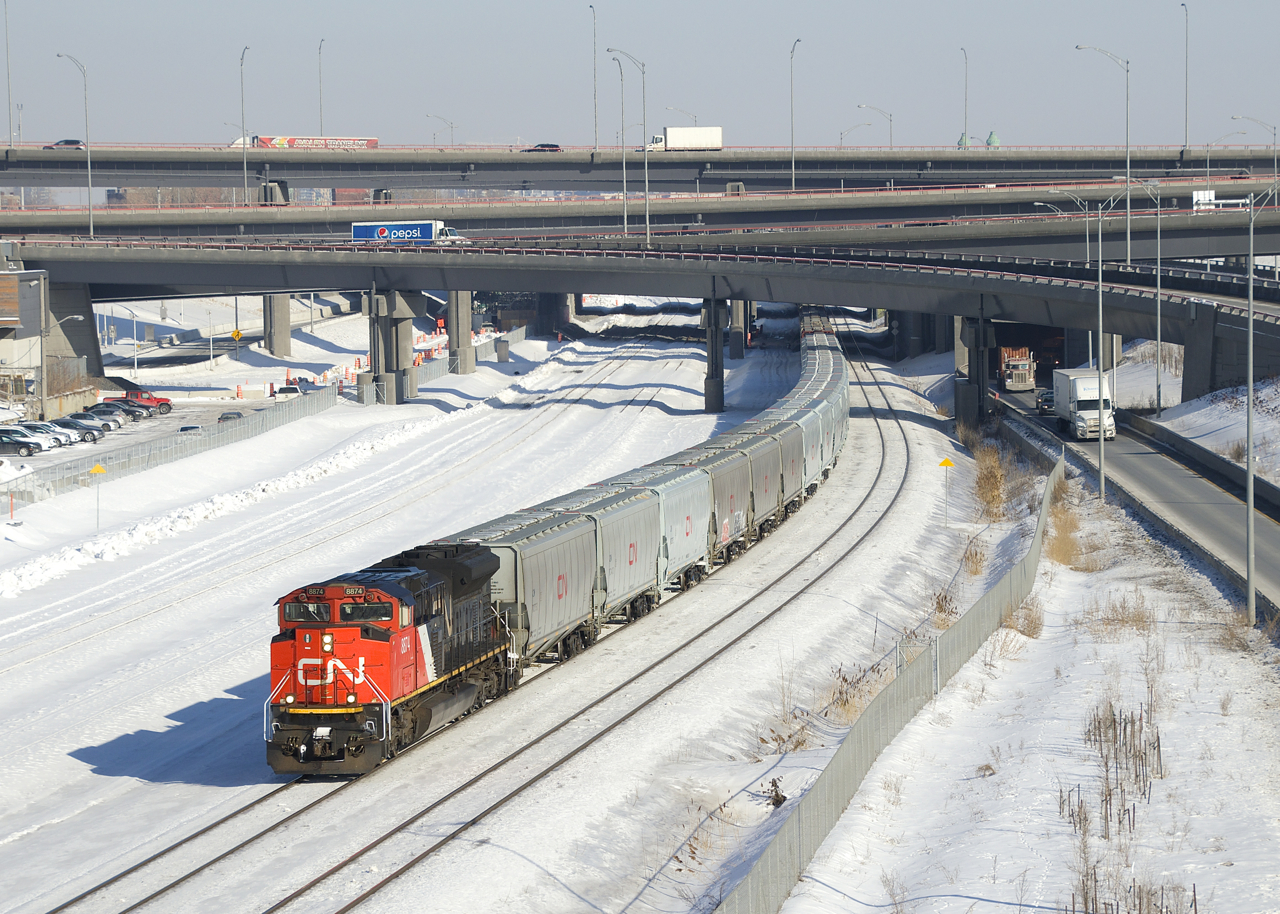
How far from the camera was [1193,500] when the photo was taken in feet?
158

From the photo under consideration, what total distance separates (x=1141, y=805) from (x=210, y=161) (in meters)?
125

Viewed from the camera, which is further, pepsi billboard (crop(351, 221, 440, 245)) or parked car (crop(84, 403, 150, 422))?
pepsi billboard (crop(351, 221, 440, 245))

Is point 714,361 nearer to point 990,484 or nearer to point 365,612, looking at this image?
point 990,484

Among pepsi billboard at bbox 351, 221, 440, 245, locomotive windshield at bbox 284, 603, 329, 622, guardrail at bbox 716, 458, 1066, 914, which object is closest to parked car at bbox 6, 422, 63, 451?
pepsi billboard at bbox 351, 221, 440, 245

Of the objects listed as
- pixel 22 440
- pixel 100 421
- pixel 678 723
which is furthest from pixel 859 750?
pixel 100 421

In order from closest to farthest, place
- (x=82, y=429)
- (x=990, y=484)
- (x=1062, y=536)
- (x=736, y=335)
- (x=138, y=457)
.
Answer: (x=1062, y=536) < (x=138, y=457) < (x=990, y=484) < (x=82, y=429) < (x=736, y=335)

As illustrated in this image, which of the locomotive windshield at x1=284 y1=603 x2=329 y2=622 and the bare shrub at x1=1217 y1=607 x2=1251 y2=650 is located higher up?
the locomotive windshield at x1=284 y1=603 x2=329 y2=622

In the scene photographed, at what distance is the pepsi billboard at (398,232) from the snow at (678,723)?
152 feet

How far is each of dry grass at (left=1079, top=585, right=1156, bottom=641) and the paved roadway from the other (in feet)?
9.73

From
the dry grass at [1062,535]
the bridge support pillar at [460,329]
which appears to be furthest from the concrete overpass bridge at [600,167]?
the dry grass at [1062,535]

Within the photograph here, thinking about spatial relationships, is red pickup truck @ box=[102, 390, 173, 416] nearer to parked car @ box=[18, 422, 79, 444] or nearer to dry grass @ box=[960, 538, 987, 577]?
parked car @ box=[18, 422, 79, 444]

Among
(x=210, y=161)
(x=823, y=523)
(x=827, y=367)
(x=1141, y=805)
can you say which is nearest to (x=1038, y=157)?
(x=827, y=367)

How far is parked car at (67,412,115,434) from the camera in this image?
7412cm

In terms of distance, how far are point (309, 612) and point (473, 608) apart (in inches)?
149
